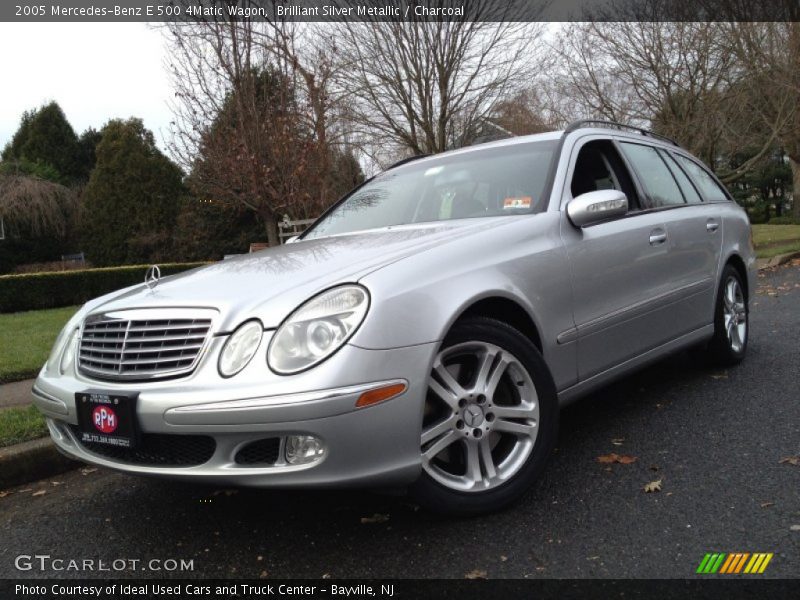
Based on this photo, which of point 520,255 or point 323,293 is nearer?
point 323,293

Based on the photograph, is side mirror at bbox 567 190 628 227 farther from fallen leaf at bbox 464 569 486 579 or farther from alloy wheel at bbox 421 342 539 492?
fallen leaf at bbox 464 569 486 579

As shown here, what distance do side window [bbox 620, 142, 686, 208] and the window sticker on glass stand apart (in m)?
1.02

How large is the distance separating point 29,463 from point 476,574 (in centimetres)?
261

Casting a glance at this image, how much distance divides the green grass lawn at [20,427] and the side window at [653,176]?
3731 millimetres

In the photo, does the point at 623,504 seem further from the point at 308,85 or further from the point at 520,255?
the point at 308,85

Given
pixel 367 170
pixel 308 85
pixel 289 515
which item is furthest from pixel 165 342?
pixel 367 170

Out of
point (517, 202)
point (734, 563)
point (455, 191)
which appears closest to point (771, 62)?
point (455, 191)

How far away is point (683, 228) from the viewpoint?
4145mm

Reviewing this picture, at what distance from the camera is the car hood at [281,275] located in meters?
2.43

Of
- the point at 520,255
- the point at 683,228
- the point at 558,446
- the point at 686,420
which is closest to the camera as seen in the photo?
the point at 520,255

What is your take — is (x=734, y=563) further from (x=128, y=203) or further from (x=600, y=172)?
(x=128, y=203)

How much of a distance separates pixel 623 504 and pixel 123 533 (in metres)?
2.04

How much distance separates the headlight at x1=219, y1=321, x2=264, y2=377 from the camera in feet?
7.58

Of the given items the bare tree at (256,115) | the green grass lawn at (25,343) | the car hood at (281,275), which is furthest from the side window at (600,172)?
the bare tree at (256,115)
